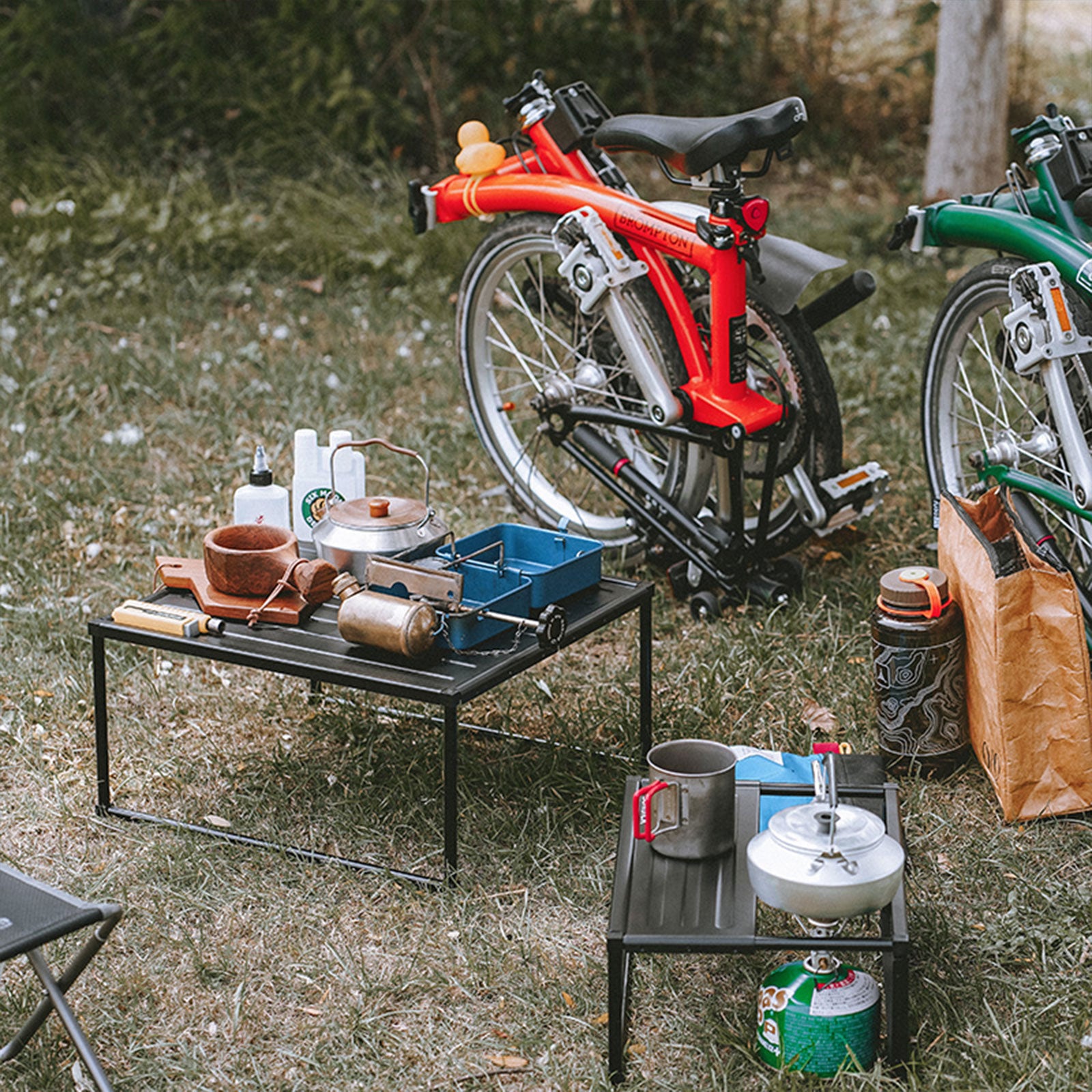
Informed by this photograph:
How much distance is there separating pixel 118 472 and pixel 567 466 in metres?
1.49

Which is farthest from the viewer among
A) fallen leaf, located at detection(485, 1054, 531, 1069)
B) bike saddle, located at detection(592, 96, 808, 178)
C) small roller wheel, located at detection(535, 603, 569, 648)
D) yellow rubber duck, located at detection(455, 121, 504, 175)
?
yellow rubber duck, located at detection(455, 121, 504, 175)

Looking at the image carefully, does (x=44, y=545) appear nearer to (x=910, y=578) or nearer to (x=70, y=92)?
(x=910, y=578)

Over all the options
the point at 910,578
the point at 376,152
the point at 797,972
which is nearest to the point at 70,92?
the point at 376,152

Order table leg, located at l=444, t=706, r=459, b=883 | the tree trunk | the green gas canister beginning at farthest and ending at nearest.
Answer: the tree trunk
table leg, located at l=444, t=706, r=459, b=883
the green gas canister

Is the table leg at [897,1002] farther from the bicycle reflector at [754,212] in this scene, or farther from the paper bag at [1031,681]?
the bicycle reflector at [754,212]

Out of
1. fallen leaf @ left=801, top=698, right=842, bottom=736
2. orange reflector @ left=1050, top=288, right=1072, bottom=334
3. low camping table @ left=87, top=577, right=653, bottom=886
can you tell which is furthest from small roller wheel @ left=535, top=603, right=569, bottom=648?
orange reflector @ left=1050, top=288, right=1072, bottom=334

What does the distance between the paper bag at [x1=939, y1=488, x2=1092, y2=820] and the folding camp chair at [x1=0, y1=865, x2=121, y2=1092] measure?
1.77 metres

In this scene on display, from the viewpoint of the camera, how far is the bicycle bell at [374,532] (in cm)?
322

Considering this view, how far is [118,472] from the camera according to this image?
16.9 feet

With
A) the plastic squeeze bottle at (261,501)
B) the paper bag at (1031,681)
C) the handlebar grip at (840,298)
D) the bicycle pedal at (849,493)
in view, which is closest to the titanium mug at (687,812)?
the paper bag at (1031,681)

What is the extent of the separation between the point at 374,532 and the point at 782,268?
141 cm

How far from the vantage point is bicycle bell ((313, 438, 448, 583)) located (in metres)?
3.22

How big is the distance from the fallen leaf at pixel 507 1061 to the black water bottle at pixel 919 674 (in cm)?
120

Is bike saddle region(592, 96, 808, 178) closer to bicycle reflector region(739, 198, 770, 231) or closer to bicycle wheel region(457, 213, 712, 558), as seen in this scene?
bicycle reflector region(739, 198, 770, 231)
